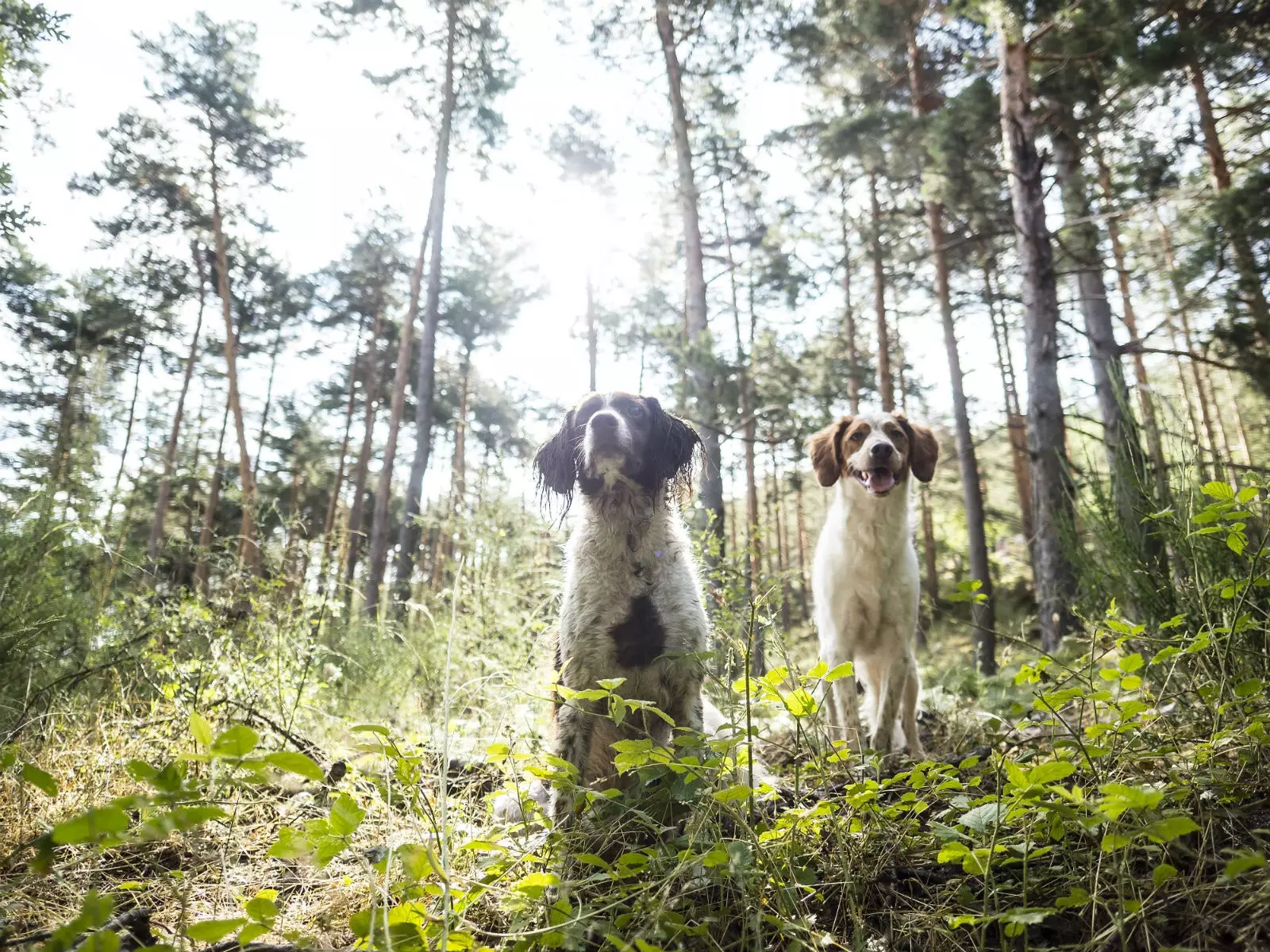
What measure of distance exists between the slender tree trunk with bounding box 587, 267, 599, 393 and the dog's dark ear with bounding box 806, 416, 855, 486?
19218 millimetres

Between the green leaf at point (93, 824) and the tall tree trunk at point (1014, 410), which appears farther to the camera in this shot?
the tall tree trunk at point (1014, 410)

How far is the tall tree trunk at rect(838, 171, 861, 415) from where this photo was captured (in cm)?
1352

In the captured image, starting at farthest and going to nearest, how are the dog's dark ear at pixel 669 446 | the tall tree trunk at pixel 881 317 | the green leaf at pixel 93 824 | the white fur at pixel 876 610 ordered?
the tall tree trunk at pixel 881 317 → the white fur at pixel 876 610 → the dog's dark ear at pixel 669 446 → the green leaf at pixel 93 824

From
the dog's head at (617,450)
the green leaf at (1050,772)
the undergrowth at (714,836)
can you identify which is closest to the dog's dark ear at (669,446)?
the dog's head at (617,450)

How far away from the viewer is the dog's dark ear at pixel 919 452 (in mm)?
4234

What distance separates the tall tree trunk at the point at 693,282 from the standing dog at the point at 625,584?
230 inches

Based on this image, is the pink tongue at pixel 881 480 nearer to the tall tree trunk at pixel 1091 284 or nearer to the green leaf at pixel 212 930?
the tall tree trunk at pixel 1091 284

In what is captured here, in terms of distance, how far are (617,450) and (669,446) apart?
36 cm

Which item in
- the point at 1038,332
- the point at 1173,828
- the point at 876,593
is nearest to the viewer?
the point at 1173,828

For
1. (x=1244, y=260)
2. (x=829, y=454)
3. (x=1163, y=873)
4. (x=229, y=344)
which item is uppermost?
(x=229, y=344)

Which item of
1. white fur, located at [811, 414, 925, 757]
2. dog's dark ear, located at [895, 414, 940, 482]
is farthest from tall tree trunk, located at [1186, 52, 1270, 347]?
white fur, located at [811, 414, 925, 757]

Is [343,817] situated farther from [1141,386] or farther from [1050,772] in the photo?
[1141,386]

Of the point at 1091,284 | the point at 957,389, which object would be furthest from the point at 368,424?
the point at 1091,284

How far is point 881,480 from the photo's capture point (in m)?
4.00
